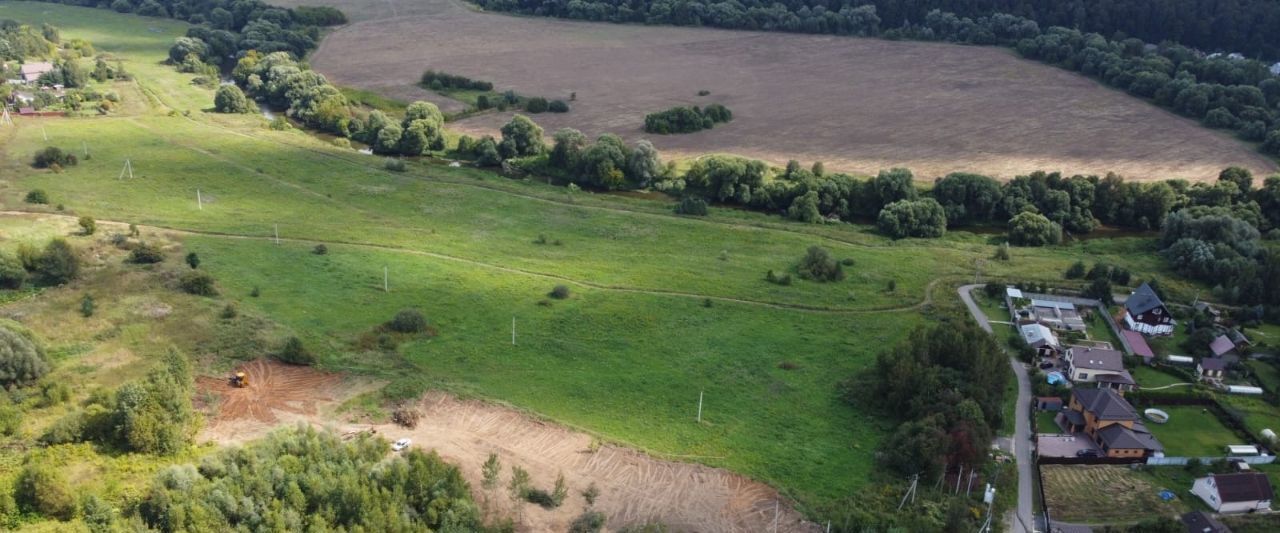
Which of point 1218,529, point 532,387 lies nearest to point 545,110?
point 532,387

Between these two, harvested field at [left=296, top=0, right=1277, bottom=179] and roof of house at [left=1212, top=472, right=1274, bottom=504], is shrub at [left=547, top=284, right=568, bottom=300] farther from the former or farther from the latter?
harvested field at [left=296, top=0, right=1277, bottom=179]

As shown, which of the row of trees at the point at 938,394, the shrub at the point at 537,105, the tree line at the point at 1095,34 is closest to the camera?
the row of trees at the point at 938,394

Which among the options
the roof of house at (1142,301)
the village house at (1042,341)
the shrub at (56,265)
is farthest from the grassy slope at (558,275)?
the shrub at (56,265)

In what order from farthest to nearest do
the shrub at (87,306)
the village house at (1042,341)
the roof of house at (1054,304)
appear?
the roof of house at (1054,304) < the village house at (1042,341) < the shrub at (87,306)

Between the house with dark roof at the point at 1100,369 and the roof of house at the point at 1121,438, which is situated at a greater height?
the house with dark roof at the point at 1100,369

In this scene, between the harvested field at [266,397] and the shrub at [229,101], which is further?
the shrub at [229,101]

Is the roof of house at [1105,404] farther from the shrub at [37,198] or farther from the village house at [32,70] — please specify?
the village house at [32,70]
